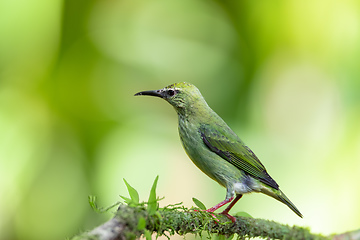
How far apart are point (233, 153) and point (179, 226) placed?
1468mm

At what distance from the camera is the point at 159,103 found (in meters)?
5.68

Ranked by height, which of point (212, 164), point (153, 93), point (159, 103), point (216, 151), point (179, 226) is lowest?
point (179, 226)

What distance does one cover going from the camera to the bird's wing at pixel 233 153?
3.74 meters

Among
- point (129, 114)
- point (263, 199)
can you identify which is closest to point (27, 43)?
point (129, 114)

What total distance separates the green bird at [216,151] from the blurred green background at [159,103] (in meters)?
1.00

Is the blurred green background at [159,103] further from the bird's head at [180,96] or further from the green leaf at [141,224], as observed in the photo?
the green leaf at [141,224]

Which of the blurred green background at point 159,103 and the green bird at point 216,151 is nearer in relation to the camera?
the green bird at point 216,151

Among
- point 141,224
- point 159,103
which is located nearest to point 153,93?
point 159,103

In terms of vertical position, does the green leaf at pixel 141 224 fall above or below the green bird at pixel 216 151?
below

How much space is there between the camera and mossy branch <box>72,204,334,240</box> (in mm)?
1794

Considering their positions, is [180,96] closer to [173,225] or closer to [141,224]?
[173,225]

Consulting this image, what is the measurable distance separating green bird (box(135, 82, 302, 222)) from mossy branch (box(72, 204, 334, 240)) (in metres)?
0.68

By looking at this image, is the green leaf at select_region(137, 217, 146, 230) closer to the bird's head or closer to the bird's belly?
the bird's belly

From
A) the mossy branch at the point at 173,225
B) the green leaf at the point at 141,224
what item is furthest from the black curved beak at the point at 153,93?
the green leaf at the point at 141,224
